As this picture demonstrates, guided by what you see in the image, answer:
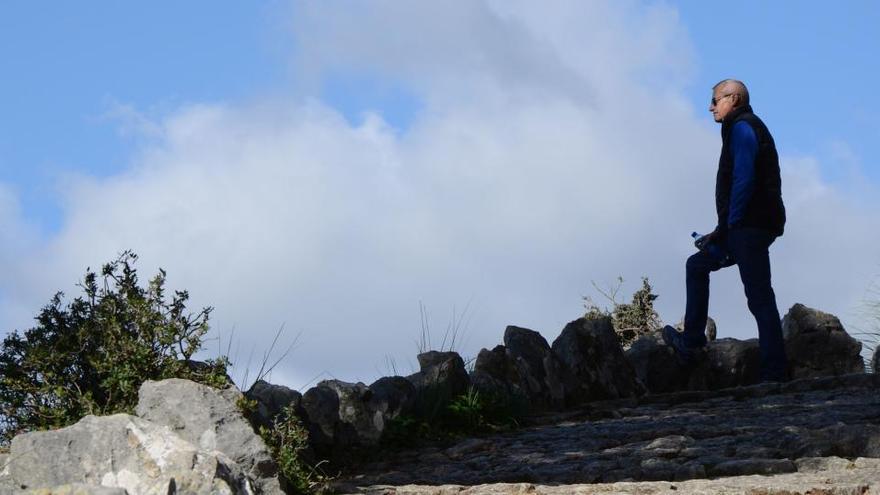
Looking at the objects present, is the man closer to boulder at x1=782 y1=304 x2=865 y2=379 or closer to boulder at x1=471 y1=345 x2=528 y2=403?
boulder at x1=782 y1=304 x2=865 y2=379

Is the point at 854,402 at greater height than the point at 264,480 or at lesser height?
greater

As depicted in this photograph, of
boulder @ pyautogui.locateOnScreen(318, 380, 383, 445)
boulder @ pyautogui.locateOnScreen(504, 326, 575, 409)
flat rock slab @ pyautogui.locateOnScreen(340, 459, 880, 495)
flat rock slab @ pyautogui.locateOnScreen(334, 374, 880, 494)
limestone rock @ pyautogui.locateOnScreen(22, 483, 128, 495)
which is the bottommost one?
limestone rock @ pyautogui.locateOnScreen(22, 483, 128, 495)

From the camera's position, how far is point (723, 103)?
37.0 feet

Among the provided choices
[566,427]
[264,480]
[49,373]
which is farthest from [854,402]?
[49,373]

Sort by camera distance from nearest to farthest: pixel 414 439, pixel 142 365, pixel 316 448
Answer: pixel 142 365 → pixel 316 448 → pixel 414 439

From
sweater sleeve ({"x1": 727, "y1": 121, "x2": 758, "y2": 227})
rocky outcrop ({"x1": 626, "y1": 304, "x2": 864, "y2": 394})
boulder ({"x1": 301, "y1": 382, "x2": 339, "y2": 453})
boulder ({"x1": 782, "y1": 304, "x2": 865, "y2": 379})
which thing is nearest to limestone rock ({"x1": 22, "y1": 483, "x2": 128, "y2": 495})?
boulder ({"x1": 301, "y1": 382, "x2": 339, "y2": 453})

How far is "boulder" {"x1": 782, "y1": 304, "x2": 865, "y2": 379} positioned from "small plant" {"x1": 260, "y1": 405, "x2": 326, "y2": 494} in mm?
6497

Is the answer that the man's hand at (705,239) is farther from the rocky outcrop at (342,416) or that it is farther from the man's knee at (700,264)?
the rocky outcrop at (342,416)

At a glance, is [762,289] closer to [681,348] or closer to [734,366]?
[681,348]

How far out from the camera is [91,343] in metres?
7.26

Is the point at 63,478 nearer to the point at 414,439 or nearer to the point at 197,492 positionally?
the point at 197,492

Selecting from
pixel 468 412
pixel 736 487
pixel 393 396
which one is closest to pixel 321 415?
pixel 393 396

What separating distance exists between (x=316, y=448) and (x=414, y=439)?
814mm

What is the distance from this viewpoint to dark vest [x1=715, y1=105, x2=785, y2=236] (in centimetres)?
1090
